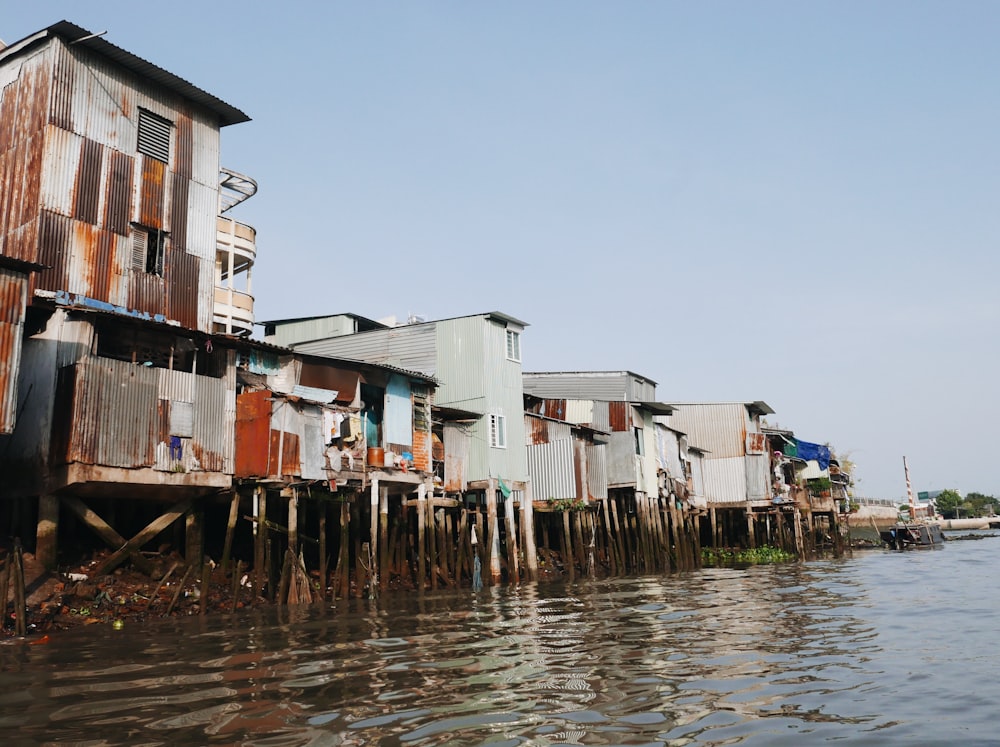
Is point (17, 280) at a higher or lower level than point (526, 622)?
higher

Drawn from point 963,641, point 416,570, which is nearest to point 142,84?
point 416,570

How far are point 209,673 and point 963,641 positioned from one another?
11.0 metres

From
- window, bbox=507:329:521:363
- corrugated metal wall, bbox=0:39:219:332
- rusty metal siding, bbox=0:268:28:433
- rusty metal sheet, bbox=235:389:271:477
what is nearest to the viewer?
rusty metal siding, bbox=0:268:28:433

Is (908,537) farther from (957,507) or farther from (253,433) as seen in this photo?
(957,507)

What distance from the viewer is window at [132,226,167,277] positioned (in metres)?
22.8

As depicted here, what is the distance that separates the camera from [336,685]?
9.80 meters

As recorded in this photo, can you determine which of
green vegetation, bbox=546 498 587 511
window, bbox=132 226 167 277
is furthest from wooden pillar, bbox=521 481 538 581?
window, bbox=132 226 167 277

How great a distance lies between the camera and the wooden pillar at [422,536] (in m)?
24.3

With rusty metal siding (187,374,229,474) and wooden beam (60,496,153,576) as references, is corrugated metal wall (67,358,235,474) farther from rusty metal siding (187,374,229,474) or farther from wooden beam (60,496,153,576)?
wooden beam (60,496,153,576)

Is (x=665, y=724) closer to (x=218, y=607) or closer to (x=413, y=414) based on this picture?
(x=218, y=607)

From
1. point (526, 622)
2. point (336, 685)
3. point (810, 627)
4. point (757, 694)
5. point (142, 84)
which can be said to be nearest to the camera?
point (757, 694)

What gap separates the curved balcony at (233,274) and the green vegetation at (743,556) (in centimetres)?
2466

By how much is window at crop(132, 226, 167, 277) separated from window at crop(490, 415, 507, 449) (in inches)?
509

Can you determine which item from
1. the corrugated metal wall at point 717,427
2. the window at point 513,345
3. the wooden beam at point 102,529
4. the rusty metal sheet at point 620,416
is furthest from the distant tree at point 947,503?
the wooden beam at point 102,529
